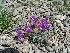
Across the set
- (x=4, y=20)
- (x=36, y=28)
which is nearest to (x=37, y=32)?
(x=36, y=28)

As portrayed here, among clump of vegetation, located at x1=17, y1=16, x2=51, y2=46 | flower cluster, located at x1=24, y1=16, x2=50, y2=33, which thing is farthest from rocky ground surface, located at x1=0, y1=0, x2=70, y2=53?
flower cluster, located at x1=24, y1=16, x2=50, y2=33

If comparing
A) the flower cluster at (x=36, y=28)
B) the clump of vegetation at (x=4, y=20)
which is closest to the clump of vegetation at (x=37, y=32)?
the flower cluster at (x=36, y=28)

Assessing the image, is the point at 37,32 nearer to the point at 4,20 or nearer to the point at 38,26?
the point at 38,26

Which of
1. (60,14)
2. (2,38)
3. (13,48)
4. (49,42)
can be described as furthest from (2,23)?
(60,14)

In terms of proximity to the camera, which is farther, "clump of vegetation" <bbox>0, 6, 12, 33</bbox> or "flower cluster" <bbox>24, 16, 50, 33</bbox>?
"clump of vegetation" <bbox>0, 6, 12, 33</bbox>

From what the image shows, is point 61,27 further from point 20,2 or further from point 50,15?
point 20,2

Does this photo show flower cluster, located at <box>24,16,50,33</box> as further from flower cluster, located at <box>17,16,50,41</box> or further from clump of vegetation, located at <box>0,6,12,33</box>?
clump of vegetation, located at <box>0,6,12,33</box>

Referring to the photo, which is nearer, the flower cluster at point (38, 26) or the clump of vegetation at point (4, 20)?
the flower cluster at point (38, 26)

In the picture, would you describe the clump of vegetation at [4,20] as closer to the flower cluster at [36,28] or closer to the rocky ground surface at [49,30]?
the rocky ground surface at [49,30]
